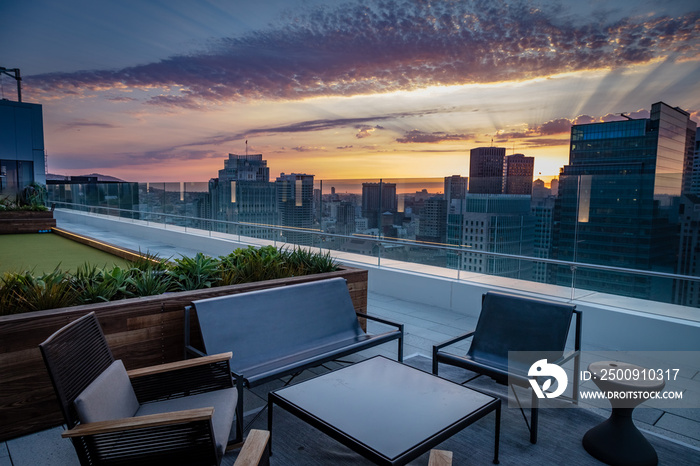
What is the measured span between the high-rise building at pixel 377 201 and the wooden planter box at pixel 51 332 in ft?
12.0

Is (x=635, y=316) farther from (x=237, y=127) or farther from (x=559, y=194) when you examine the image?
(x=237, y=127)

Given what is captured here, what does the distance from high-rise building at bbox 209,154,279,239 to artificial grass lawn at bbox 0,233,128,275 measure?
280 centimetres

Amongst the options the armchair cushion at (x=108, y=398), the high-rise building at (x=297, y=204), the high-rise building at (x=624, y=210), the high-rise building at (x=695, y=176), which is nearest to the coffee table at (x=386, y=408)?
the armchair cushion at (x=108, y=398)

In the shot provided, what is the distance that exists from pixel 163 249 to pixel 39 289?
28.1 feet

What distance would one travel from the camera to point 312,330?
145 inches

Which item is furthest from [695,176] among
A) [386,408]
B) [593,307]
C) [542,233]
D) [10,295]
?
[10,295]

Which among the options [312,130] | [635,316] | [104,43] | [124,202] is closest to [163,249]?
[124,202]

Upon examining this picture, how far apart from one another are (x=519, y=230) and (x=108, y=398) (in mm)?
5152

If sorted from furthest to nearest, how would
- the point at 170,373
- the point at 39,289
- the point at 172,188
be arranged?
the point at 172,188 → the point at 39,289 → the point at 170,373

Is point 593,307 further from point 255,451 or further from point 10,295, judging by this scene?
point 10,295

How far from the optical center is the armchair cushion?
1.89 meters

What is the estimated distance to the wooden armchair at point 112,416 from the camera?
1.86m

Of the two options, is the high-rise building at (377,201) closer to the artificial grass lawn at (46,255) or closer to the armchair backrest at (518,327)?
the armchair backrest at (518,327)

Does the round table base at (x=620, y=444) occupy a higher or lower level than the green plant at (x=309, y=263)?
lower
